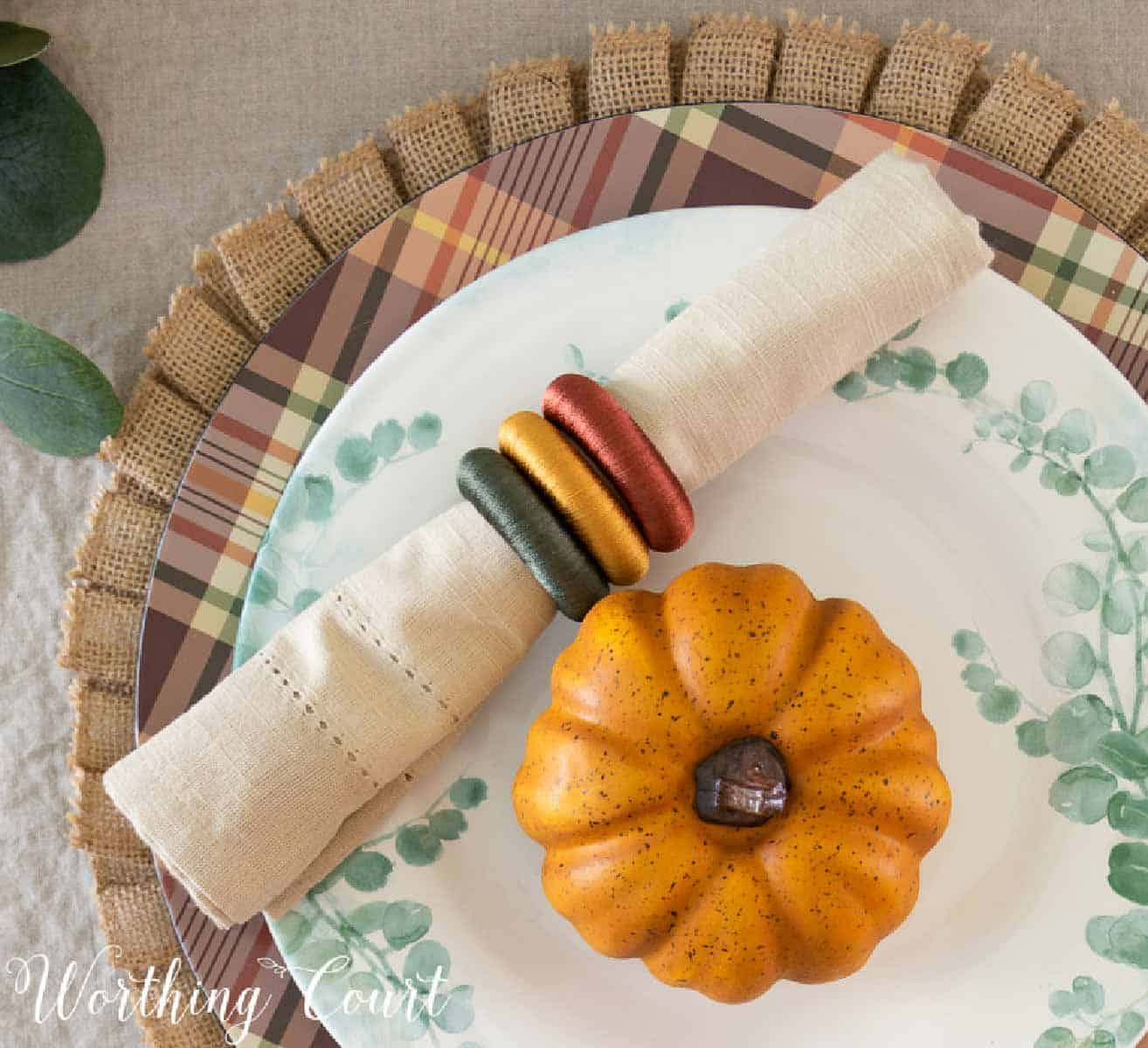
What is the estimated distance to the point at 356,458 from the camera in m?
1.04

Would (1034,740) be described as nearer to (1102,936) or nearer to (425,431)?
(1102,936)

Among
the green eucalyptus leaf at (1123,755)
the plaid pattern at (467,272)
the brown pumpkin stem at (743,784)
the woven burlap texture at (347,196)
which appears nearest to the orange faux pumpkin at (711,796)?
the brown pumpkin stem at (743,784)

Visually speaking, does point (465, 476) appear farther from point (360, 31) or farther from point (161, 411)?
point (360, 31)

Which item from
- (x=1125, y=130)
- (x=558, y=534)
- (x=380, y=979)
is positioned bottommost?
(x=380, y=979)

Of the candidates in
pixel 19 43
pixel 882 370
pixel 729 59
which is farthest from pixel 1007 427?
pixel 19 43

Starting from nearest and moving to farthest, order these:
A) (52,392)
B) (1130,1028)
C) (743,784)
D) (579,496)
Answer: (743,784) → (579,496) → (1130,1028) → (52,392)

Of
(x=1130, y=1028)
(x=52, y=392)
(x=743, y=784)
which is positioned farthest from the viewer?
(x=52, y=392)

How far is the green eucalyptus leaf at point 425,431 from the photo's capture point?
1.04 m

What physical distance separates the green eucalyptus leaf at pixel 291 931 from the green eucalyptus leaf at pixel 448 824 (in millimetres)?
145

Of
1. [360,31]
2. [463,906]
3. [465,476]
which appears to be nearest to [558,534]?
[465,476]

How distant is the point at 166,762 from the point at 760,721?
51cm

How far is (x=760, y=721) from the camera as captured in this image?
832 mm

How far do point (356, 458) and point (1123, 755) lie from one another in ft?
2.48

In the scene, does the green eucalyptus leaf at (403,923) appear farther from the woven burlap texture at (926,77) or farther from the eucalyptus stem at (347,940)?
the woven burlap texture at (926,77)
